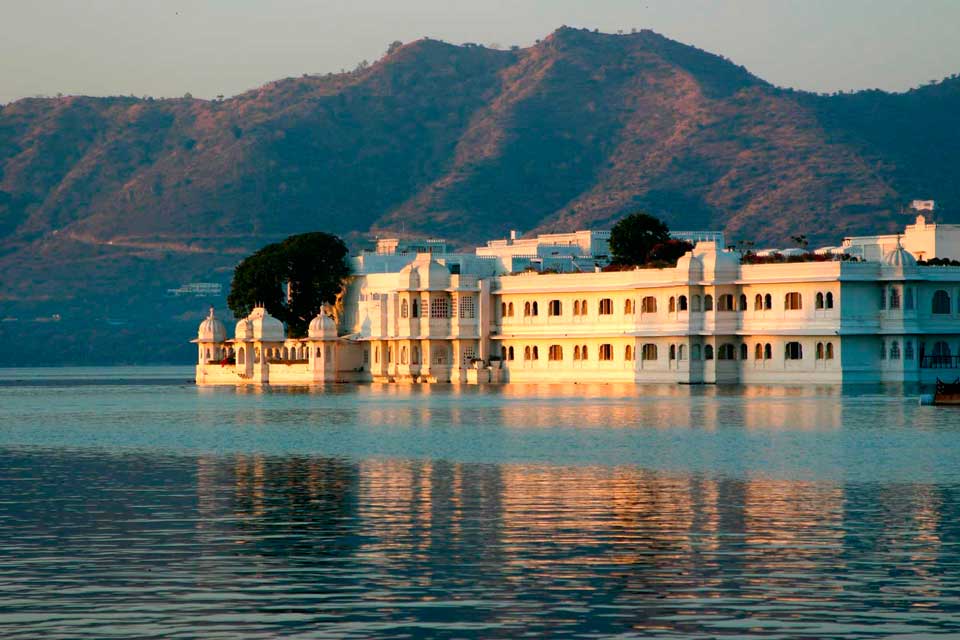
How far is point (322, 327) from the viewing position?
4892 inches

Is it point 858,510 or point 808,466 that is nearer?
point 858,510

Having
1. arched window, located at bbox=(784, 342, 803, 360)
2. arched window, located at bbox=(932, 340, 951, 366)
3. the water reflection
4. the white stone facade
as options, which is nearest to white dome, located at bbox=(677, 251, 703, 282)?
the white stone facade

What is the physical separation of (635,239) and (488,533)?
10264 cm

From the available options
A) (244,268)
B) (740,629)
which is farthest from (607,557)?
(244,268)

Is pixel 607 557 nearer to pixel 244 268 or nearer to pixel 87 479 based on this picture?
pixel 87 479

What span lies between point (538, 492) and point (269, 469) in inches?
350

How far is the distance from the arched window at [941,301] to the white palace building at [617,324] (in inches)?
4.1

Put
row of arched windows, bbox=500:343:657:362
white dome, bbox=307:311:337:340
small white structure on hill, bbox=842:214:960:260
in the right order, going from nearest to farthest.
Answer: row of arched windows, bbox=500:343:657:362
small white structure on hill, bbox=842:214:960:260
white dome, bbox=307:311:337:340

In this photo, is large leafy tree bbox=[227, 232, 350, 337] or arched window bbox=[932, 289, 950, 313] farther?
large leafy tree bbox=[227, 232, 350, 337]

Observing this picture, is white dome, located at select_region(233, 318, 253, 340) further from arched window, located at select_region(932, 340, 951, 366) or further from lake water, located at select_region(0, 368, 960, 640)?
lake water, located at select_region(0, 368, 960, 640)

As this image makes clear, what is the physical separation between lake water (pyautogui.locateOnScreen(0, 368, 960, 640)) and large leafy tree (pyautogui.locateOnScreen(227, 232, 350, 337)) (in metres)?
78.0

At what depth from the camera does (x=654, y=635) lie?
59.0ft

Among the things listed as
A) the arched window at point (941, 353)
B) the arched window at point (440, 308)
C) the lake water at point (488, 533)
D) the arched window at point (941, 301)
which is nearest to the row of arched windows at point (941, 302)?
the arched window at point (941, 301)

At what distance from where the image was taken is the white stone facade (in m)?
97.7
